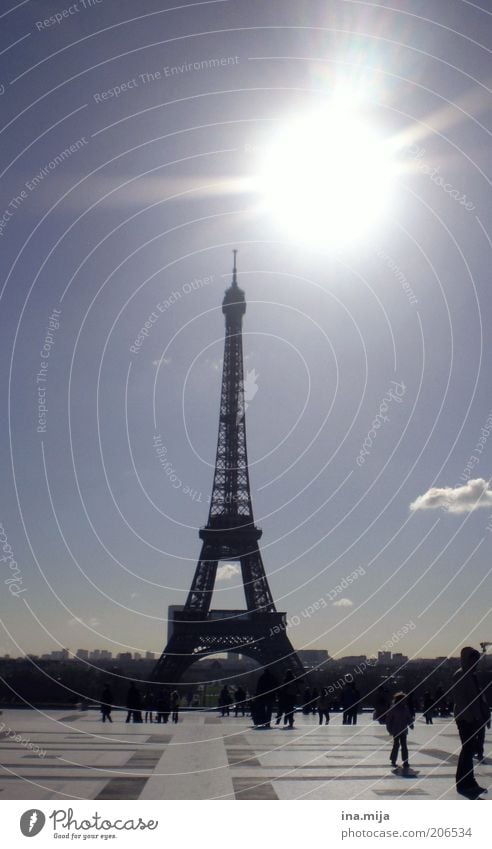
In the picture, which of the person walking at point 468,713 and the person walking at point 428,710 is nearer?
the person walking at point 468,713

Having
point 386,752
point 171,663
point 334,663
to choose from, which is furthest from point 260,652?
point 334,663

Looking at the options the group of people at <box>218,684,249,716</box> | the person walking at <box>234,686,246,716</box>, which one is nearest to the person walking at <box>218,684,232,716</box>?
the group of people at <box>218,684,249,716</box>

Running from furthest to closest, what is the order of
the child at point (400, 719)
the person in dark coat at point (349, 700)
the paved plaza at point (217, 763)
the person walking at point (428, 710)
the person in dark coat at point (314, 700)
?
the person in dark coat at point (314, 700) < the person walking at point (428, 710) < the person in dark coat at point (349, 700) < the child at point (400, 719) < the paved plaza at point (217, 763)

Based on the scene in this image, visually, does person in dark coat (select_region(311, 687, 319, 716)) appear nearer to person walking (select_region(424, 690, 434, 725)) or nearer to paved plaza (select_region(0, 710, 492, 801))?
person walking (select_region(424, 690, 434, 725))

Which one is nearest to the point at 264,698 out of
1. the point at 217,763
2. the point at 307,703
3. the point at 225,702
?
the point at 217,763

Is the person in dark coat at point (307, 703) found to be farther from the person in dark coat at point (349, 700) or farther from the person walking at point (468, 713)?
the person walking at point (468, 713)

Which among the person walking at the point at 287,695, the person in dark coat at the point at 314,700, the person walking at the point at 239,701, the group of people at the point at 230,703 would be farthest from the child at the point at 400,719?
the person in dark coat at the point at 314,700
